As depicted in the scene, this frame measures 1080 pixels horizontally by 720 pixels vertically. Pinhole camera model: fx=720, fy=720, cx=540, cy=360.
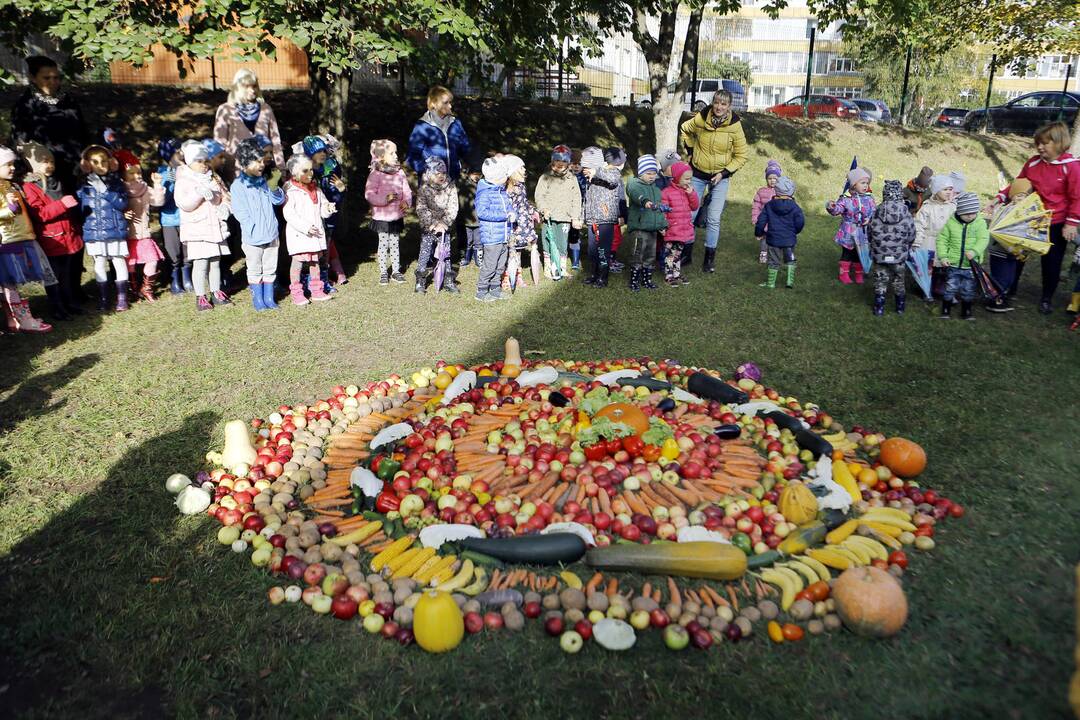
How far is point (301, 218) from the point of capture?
9062mm

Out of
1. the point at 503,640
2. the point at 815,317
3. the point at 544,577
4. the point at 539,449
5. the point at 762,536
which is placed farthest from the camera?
the point at 815,317

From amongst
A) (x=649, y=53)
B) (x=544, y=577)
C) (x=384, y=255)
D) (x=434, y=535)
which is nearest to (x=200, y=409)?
(x=434, y=535)

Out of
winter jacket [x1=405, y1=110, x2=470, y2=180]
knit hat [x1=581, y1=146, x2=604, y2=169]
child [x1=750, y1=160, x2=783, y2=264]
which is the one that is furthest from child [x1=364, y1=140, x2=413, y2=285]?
child [x1=750, y1=160, x2=783, y2=264]

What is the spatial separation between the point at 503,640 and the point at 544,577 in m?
0.53

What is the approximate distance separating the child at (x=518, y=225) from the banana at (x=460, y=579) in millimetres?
6386

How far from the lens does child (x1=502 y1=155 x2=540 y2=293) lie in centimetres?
971

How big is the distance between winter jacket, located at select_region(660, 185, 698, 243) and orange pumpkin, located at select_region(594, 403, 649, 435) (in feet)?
17.7

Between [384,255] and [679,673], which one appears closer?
[679,673]

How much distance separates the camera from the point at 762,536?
175 inches

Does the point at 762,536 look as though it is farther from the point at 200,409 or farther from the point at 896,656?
the point at 200,409

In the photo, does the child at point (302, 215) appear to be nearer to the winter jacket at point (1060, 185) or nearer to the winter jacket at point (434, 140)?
the winter jacket at point (434, 140)

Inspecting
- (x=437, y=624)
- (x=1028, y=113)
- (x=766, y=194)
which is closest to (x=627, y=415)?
(x=437, y=624)

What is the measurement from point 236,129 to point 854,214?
8.50 metres

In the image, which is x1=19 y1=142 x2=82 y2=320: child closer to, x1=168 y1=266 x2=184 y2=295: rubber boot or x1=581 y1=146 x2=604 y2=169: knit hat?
x1=168 y1=266 x2=184 y2=295: rubber boot
